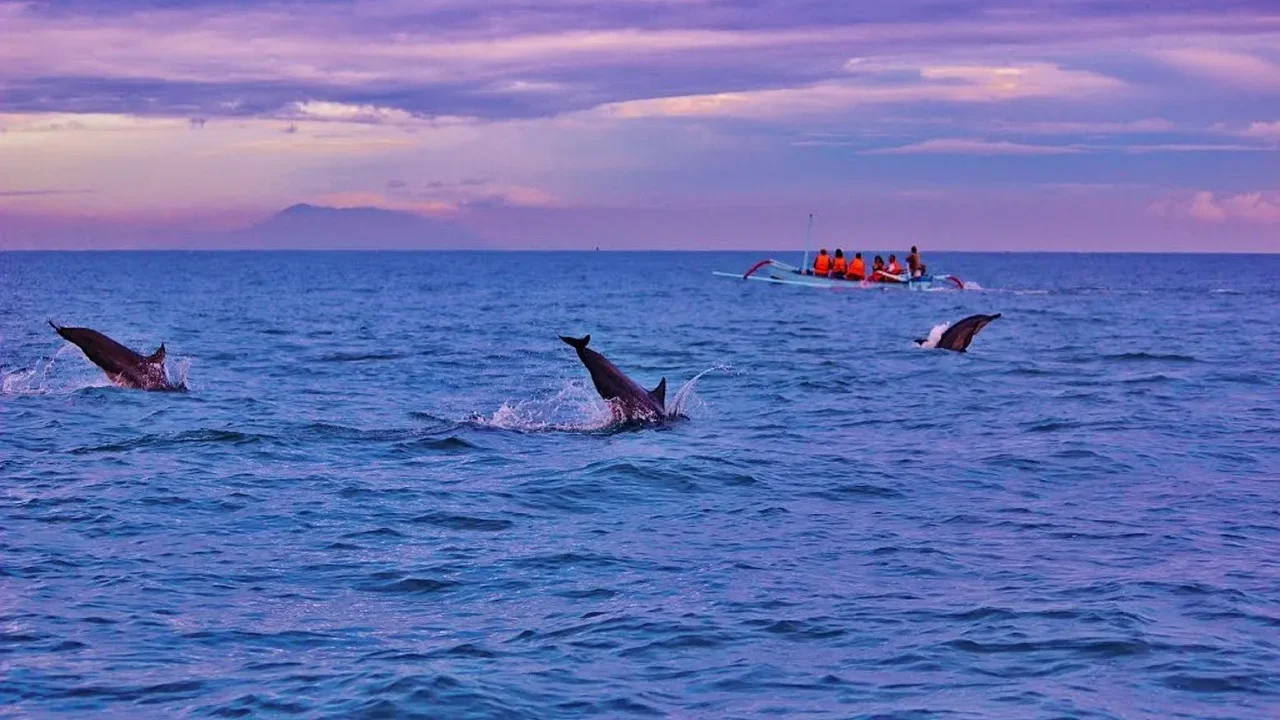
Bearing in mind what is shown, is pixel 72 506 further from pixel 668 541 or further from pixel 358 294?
pixel 358 294

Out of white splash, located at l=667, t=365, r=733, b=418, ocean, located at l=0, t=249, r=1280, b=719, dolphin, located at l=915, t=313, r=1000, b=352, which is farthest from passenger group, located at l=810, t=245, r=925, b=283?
white splash, located at l=667, t=365, r=733, b=418

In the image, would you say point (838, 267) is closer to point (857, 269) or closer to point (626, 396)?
point (857, 269)

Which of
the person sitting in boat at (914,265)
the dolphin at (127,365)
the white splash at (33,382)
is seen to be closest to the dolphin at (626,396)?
the dolphin at (127,365)

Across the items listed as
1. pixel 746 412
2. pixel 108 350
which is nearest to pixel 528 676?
pixel 746 412

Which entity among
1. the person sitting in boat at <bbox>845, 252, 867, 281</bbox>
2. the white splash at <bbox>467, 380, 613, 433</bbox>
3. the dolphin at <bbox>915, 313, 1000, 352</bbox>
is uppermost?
the person sitting in boat at <bbox>845, 252, 867, 281</bbox>

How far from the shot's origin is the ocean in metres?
10.1

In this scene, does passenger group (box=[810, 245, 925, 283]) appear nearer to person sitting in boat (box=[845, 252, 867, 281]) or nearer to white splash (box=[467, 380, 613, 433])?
person sitting in boat (box=[845, 252, 867, 281])

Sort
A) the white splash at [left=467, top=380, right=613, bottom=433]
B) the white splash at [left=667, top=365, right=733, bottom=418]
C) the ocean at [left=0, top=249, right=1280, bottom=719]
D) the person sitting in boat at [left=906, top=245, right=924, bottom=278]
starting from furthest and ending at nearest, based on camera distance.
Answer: the person sitting in boat at [left=906, top=245, right=924, bottom=278] < the white splash at [left=667, top=365, right=733, bottom=418] < the white splash at [left=467, top=380, right=613, bottom=433] < the ocean at [left=0, top=249, right=1280, bottom=719]

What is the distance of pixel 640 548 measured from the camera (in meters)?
14.6

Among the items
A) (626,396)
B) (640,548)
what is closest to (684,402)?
(626,396)

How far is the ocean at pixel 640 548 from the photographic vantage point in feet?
33.3

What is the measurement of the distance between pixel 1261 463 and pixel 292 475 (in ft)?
42.8

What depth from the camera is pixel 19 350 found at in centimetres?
3878

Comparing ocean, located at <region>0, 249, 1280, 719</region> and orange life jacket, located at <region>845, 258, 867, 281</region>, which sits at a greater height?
orange life jacket, located at <region>845, 258, 867, 281</region>
